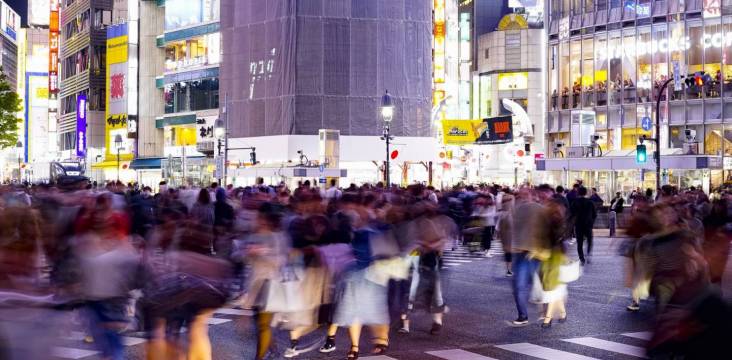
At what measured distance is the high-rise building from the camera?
206 feet

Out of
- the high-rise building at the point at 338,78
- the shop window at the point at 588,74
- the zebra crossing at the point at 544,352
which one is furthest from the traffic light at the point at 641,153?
the shop window at the point at 588,74

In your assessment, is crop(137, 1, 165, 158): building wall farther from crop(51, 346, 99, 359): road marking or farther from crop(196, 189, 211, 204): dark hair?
crop(51, 346, 99, 359): road marking

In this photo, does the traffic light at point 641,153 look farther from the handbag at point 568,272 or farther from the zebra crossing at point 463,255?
the handbag at point 568,272

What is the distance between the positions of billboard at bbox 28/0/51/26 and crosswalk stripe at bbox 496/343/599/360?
7325 inches

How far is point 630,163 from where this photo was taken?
47.6 m

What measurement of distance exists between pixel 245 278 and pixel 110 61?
259 ft

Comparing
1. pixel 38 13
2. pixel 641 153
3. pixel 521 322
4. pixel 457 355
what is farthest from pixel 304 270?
pixel 38 13

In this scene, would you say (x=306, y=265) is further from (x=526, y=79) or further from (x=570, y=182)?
(x=526, y=79)

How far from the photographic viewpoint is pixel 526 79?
94688 mm

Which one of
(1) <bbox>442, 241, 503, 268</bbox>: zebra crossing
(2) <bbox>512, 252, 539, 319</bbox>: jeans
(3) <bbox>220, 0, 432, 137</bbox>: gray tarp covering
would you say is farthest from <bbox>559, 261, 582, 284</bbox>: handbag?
(3) <bbox>220, 0, 432, 137</bbox>: gray tarp covering

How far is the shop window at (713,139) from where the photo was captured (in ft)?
202

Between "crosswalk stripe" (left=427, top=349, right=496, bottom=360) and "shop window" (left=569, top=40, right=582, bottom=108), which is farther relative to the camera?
"shop window" (left=569, top=40, right=582, bottom=108)

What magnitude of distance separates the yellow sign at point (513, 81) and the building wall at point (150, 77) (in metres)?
32.3

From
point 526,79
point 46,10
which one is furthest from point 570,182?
point 46,10
